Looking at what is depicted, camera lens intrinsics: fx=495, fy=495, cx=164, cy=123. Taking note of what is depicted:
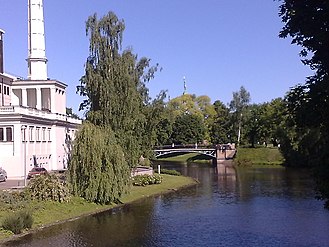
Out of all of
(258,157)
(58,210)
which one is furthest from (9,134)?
(258,157)

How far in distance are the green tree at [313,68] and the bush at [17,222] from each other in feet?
65.9

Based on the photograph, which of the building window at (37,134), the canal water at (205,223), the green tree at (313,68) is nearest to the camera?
the green tree at (313,68)

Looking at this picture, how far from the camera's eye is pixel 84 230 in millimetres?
32031

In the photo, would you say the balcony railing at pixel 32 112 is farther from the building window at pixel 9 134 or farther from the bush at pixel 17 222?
the bush at pixel 17 222

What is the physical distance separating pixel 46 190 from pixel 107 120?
31.5ft

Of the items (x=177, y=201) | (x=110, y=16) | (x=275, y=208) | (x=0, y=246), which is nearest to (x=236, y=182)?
(x=177, y=201)

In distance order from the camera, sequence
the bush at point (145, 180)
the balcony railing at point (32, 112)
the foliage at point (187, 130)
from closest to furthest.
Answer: the balcony railing at point (32, 112), the bush at point (145, 180), the foliage at point (187, 130)

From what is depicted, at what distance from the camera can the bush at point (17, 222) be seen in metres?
30.6

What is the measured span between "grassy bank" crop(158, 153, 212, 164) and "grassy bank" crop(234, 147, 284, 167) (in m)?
9.00

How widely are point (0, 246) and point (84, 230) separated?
584 centimetres

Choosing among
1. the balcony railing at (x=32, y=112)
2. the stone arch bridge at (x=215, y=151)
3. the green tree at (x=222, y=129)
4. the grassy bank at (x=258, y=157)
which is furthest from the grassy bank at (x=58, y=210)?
the green tree at (x=222, y=129)

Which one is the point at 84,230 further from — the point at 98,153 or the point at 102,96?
the point at 102,96

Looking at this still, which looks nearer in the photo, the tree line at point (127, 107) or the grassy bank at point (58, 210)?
the tree line at point (127, 107)

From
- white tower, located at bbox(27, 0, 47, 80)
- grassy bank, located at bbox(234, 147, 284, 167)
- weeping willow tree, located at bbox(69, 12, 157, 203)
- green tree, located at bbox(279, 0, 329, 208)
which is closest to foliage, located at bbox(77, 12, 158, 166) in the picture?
weeping willow tree, located at bbox(69, 12, 157, 203)
